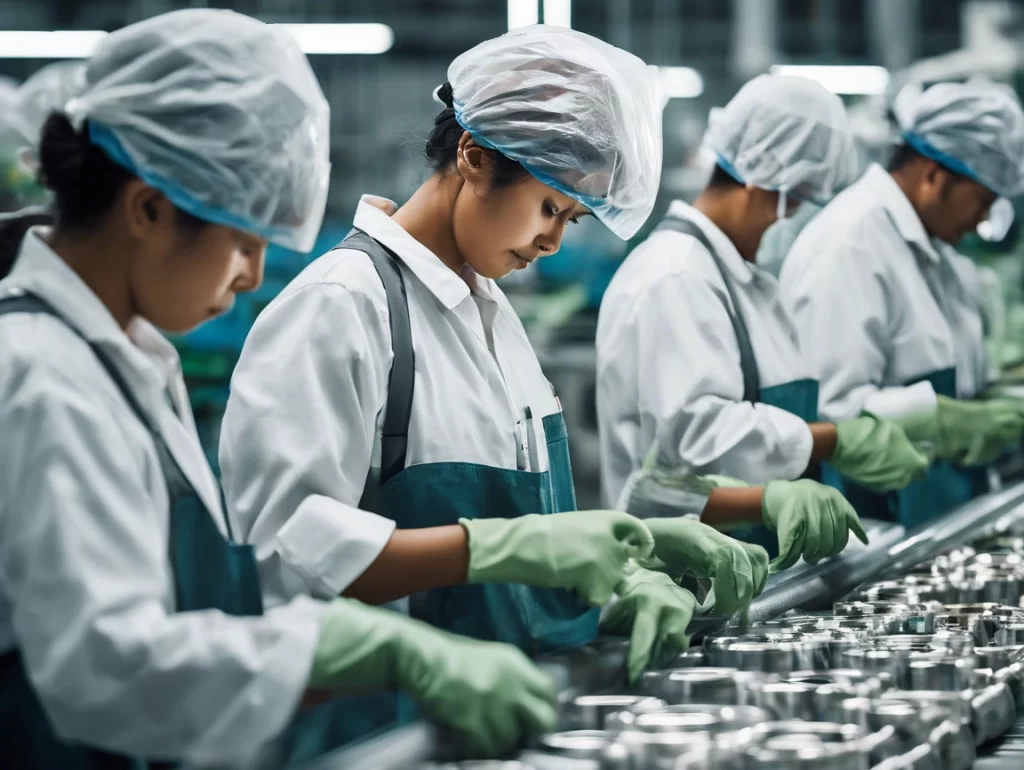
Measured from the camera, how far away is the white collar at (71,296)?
1398 millimetres

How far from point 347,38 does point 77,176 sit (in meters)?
8.43

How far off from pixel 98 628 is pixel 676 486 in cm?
166

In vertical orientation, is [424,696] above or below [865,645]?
above

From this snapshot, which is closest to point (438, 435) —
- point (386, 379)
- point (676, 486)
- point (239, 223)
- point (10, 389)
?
point (386, 379)

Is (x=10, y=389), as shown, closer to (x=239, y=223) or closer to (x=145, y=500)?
(x=145, y=500)

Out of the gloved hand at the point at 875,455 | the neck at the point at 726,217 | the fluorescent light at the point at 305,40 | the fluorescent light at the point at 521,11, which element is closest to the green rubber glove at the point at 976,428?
the gloved hand at the point at 875,455

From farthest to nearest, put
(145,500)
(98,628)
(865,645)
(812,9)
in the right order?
(812,9) → (865,645) → (145,500) → (98,628)

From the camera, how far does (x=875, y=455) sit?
311cm

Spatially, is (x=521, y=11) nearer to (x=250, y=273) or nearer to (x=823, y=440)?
(x=823, y=440)

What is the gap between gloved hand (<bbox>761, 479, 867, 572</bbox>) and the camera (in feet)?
8.16

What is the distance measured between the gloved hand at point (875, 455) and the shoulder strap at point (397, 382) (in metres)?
1.47

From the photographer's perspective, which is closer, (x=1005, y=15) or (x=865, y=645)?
(x=865, y=645)

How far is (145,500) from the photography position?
133cm

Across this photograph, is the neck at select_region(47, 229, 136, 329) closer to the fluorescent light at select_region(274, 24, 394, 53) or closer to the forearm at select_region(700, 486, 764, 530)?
the forearm at select_region(700, 486, 764, 530)
